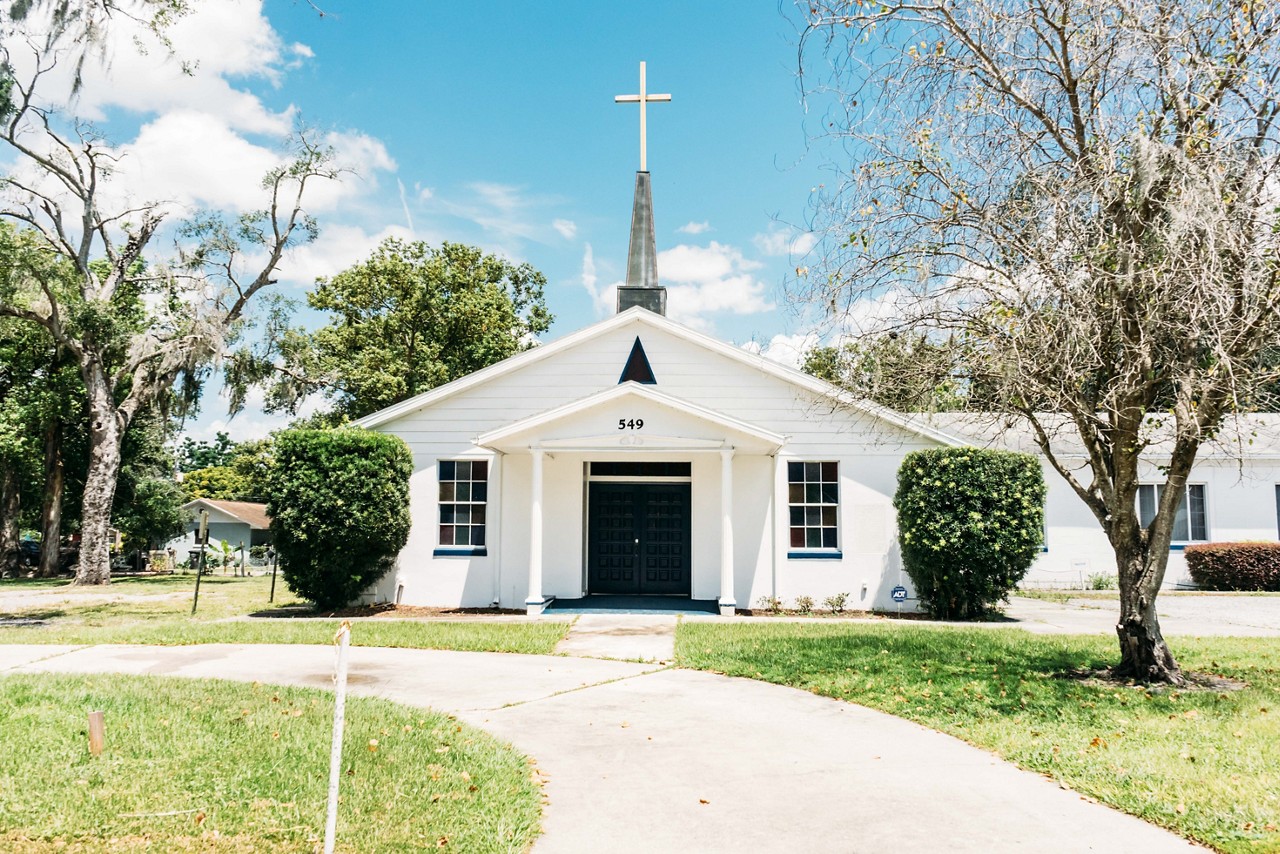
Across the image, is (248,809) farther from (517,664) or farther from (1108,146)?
(1108,146)

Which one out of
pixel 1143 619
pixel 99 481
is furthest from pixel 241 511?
pixel 1143 619

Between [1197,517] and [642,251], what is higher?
[642,251]

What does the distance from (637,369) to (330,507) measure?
245 inches

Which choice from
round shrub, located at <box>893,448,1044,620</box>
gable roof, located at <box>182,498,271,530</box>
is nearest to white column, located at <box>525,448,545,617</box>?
round shrub, located at <box>893,448,1044,620</box>

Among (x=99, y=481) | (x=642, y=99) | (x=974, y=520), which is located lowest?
(x=974, y=520)

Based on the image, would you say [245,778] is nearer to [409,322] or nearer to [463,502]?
[463,502]

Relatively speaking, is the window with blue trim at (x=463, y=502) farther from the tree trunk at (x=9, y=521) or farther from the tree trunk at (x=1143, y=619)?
the tree trunk at (x=9, y=521)

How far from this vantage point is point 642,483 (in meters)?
16.7

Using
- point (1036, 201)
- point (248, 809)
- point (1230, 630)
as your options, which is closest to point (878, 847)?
point (248, 809)

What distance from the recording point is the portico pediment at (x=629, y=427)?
15062 mm

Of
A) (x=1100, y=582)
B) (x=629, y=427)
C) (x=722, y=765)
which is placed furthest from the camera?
(x=1100, y=582)

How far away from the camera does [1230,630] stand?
13102 millimetres

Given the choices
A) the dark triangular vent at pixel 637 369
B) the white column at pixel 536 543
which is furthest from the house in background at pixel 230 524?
the dark triangular vent at pixel 637 369

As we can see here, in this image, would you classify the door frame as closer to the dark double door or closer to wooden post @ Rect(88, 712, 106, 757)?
the dark double door
